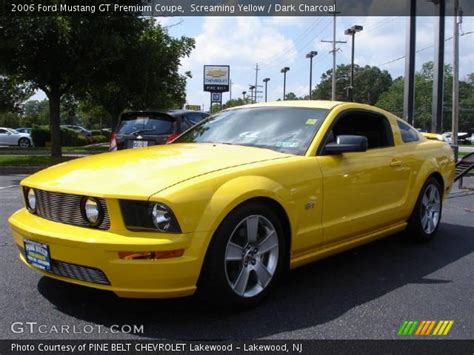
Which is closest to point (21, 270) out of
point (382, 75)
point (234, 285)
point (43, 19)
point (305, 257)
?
point (234, 285)

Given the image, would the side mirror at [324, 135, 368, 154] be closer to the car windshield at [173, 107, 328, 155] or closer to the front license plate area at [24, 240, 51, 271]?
the car windshield at [173, 107, 328, 155]

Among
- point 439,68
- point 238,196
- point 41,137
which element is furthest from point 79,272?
point 41,137

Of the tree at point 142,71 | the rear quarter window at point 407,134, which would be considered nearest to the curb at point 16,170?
the tree at point 142,71

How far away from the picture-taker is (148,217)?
328 centimetres

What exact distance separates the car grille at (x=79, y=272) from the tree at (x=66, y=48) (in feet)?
38.2

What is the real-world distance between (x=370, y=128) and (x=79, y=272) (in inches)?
129

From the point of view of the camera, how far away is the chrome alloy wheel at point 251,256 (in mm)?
3629

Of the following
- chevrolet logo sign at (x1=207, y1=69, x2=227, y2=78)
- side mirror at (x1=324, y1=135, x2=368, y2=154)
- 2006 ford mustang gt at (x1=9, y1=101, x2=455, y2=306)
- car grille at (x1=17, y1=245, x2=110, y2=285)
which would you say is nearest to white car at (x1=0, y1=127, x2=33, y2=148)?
chevrolet logo sign at (x1=207, y1=69, x2=227, y2=78)

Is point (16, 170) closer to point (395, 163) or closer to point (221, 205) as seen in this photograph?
point (395, 163)

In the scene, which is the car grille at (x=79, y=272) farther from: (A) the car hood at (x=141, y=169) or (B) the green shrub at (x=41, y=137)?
(B) the green shrub at (x=41, y=137)

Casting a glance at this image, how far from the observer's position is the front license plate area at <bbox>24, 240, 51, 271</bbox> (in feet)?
11.3

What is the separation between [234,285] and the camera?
3615 millimetres

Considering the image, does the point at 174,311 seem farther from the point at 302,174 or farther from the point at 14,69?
the point at 14,69

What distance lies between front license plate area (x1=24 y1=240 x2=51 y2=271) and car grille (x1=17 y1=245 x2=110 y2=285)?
6 centimetres
